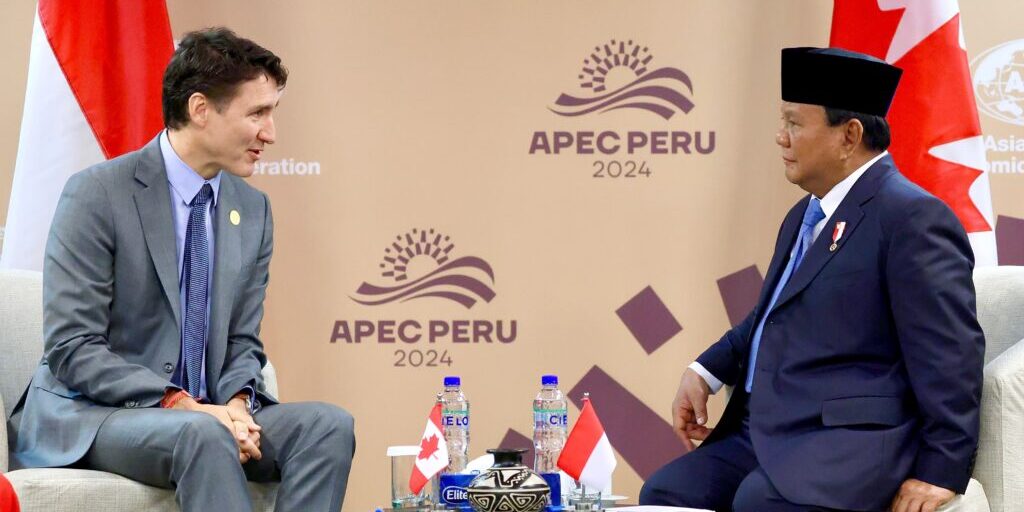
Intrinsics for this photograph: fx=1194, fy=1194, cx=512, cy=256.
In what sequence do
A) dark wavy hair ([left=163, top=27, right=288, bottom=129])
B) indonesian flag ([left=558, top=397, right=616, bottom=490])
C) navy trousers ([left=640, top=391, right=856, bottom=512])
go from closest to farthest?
indonesian flag ([left=558, top=397, right=616, bottom=490]), dark wavy hair ([left=163, top=27, right=288, bottom=129]), navy trousers ([left=640, top=391, right=856, bottom=512])

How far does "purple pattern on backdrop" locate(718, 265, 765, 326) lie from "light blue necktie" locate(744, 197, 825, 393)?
1.35 meters

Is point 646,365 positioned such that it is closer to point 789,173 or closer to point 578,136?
point 578,136

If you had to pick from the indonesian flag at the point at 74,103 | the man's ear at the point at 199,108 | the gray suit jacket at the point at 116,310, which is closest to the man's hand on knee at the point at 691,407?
the gray suit jacket at the point at 116,310

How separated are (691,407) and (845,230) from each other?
0.71 metres

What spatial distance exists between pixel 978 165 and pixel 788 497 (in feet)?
5.54

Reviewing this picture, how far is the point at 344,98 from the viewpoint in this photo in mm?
4508

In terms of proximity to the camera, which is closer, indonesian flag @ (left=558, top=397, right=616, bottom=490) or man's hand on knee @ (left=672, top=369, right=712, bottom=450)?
indonesian flag @ (left=558, top=397, right=616, bottom=490)

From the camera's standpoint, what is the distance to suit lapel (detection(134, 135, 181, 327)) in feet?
9.69

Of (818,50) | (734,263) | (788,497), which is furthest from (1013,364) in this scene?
(734,263)

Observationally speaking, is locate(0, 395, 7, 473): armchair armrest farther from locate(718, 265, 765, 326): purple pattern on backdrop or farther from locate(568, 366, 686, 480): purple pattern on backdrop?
locate(718, 265, 765, 326): purple pattern on backdrop

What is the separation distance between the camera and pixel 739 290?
457 centimetres

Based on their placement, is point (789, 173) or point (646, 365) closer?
point (789, 173)

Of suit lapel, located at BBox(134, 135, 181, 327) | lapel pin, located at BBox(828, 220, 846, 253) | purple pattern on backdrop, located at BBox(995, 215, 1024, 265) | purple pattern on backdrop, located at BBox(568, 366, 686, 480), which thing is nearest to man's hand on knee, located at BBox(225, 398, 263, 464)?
suit lapel, located at BBox(134, 135, 181, 327)

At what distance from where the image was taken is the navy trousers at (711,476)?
3107 millimetres
